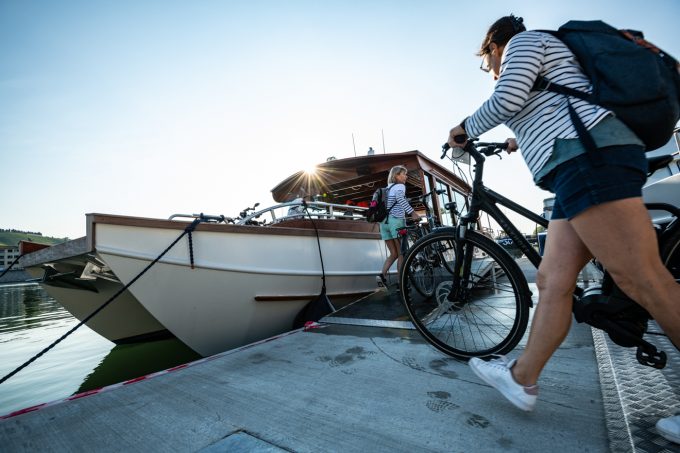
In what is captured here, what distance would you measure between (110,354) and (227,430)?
Answer: 4753mm

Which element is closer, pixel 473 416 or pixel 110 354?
pixel 473 416

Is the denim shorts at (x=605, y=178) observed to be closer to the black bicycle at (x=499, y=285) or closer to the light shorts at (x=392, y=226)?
the black bicycle at (x=499, y=285)

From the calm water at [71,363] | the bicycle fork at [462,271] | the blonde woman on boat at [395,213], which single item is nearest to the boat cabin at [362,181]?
the blonde woman on boat at [395,213]

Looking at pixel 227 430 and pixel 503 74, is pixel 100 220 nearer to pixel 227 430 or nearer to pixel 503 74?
pixel 227 430

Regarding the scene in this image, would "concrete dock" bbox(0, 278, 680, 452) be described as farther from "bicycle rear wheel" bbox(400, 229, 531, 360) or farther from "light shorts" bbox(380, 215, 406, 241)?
"light shorts" bbox(380, 215, 406, 241)

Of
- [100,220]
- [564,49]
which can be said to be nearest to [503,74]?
[564,49]

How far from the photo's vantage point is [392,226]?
13.6 feet

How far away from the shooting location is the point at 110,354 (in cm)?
469

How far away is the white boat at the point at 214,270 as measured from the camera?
273cm

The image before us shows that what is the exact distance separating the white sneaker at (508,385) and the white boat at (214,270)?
2558 millimetres

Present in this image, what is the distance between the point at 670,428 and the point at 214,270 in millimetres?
3130

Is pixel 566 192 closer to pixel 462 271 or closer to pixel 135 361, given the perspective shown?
pixel 462 271

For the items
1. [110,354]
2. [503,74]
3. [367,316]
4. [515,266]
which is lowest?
[110,354]

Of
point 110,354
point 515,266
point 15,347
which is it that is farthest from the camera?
point 15,347
